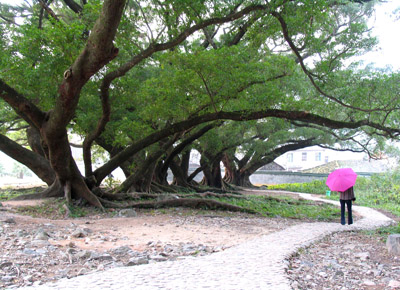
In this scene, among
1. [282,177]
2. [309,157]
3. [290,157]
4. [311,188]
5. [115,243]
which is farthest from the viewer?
[290,157]

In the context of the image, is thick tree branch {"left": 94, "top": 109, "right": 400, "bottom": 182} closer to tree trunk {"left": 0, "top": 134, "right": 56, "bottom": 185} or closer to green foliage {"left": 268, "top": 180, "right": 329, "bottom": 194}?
tree trunk {"left": 0, "top": 134, "right": 56, "bottom": 185}

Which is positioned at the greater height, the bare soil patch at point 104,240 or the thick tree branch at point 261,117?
the thick tree branch at point 261,117

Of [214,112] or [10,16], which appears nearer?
[214,112]

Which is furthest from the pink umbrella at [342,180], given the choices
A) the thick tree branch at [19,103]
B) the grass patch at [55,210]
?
the thick tree branch at [19,103]

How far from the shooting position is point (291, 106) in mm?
8906

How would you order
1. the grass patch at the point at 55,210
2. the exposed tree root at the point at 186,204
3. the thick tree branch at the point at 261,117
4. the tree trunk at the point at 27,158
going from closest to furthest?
the grass patch at the point at 55,210, the thick tree branch at the point at 261,117, the exposed tree root at the point at 186,204, the tree trunk at the point at 27,158

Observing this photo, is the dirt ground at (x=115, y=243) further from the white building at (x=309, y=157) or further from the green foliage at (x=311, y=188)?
the white building at (x=309, y=157)

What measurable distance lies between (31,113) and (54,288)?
605 cm

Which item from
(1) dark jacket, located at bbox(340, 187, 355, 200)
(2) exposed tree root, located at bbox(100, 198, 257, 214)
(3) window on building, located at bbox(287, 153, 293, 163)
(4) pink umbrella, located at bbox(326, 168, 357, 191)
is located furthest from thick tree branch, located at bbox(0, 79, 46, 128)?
(3) window on building, located at bbox(287, 153, 293, 163)

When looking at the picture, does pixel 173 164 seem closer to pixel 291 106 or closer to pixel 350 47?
pixel 291 106

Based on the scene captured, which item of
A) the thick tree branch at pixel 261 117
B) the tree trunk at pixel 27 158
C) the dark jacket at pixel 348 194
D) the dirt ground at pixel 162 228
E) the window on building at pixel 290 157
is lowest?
the dirt ground at pixel 162 228

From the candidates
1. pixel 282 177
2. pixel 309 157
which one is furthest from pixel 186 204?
pixel 309 157

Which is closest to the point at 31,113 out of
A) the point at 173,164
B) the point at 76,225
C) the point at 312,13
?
the point at 76,225

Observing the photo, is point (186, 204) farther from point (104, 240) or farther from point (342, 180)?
point (104, 240)
